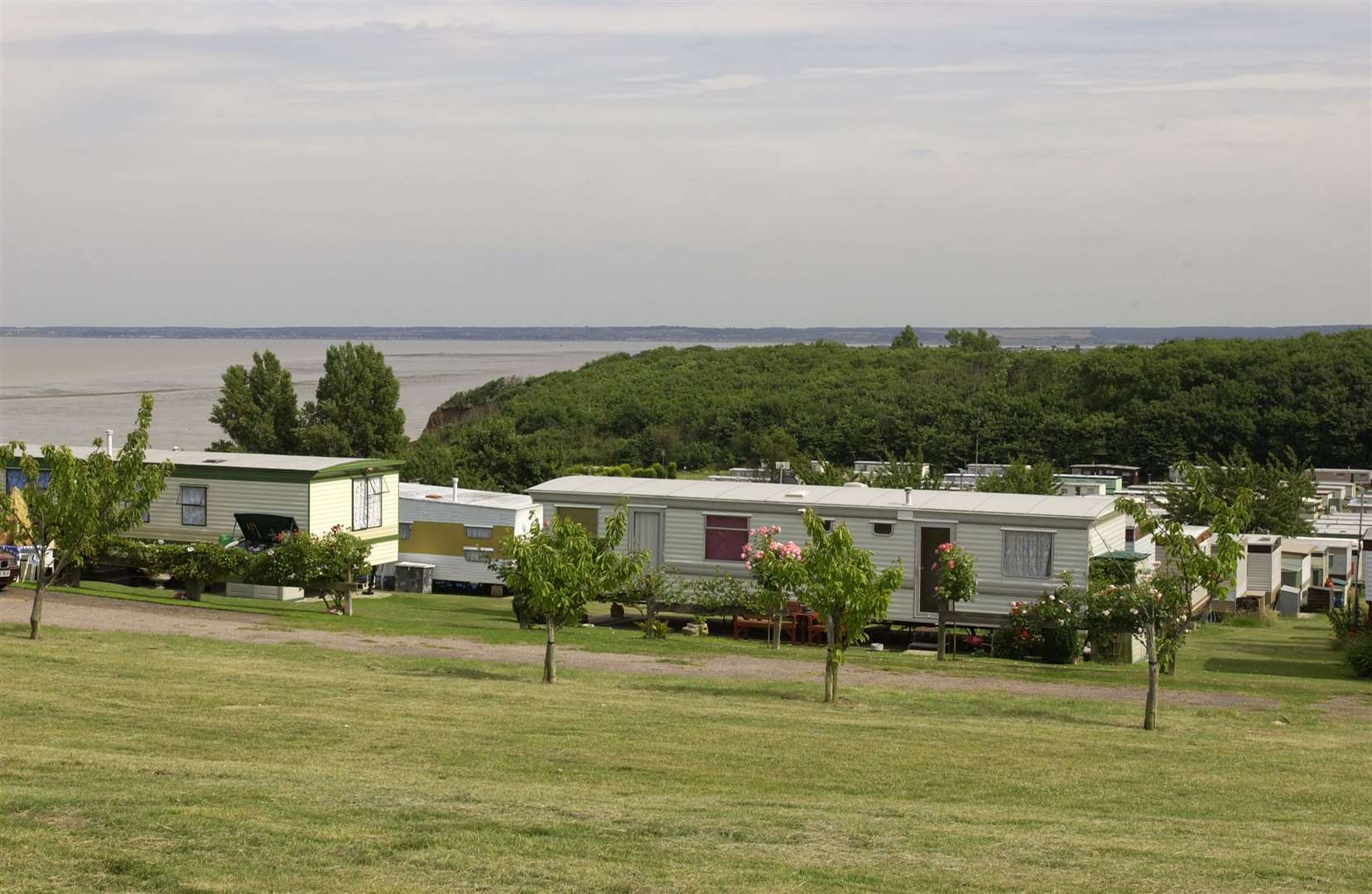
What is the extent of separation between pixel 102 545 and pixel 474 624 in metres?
5.97

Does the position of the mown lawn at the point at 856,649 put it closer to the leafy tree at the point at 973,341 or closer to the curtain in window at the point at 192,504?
the curtain in window at the point at 192,504

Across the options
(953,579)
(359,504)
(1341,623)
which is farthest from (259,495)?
(1341,623)

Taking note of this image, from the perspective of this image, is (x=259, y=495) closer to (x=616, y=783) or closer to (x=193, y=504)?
(x=193, y=504)

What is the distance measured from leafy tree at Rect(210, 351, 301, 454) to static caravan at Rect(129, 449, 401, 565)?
2342cm

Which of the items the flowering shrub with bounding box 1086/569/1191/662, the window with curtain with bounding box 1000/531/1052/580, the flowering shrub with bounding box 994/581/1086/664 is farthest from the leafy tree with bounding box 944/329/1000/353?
the flowering shrub with bounding box 1086/569/1191/662

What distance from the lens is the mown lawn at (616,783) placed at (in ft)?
23.5

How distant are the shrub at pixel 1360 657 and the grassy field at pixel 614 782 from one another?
9.19ft

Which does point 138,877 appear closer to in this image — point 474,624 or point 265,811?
point 265,811

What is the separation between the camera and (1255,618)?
92.6 feet

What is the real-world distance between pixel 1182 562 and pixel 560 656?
7.59 meters

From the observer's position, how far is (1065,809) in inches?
386

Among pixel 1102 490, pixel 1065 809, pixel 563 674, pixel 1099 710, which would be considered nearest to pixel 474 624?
pixel 563 674

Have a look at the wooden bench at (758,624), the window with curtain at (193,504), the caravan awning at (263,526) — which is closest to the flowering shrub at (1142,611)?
the wooden bench at (758,624)

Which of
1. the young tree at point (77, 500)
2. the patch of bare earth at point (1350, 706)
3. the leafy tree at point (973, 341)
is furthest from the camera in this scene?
the leafy tree at point (973, 341)
